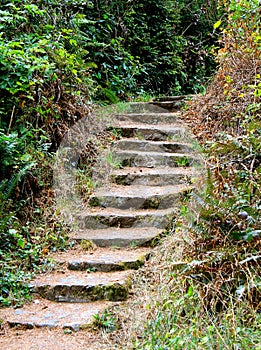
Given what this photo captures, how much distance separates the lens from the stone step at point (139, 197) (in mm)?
4734

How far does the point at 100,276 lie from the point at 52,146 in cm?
191

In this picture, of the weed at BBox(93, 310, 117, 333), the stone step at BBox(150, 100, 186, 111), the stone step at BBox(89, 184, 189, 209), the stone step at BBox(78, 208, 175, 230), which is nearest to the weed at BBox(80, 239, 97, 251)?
the stone step at BBox(78, 208, 175, 230)

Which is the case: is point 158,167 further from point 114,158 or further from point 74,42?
point 74,42

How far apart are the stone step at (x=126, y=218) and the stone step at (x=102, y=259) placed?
0.37 meters

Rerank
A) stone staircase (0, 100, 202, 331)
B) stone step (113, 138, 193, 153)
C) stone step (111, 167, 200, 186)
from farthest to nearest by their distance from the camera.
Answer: stone step (113, 138, 193, 153)
stone step (111, 167, 200, 186)
stone staircase (0, 100, 202, 331)

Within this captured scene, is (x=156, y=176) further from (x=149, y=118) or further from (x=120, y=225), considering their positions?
(x=149, y=118)

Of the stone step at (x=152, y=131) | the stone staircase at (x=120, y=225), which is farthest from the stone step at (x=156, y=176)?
the stone step at (x=152, y=131)

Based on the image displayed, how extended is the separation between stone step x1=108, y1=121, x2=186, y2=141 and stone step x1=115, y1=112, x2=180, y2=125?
25 cm

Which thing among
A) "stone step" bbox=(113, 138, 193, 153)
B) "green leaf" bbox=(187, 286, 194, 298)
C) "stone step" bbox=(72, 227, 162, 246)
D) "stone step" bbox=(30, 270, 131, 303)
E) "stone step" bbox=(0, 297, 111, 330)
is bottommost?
"stone step" bbox=(0, 297, 111, 330)

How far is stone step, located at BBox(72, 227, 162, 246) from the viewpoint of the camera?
427cm

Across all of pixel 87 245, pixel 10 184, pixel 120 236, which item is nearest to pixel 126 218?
pixel 120 236

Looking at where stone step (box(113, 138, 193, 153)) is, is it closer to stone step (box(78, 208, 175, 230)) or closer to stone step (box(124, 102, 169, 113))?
stone step (box(124, 102, 169, 113))

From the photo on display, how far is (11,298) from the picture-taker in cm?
369

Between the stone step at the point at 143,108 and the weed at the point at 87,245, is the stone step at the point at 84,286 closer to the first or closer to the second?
the weed at the point at 87,245
